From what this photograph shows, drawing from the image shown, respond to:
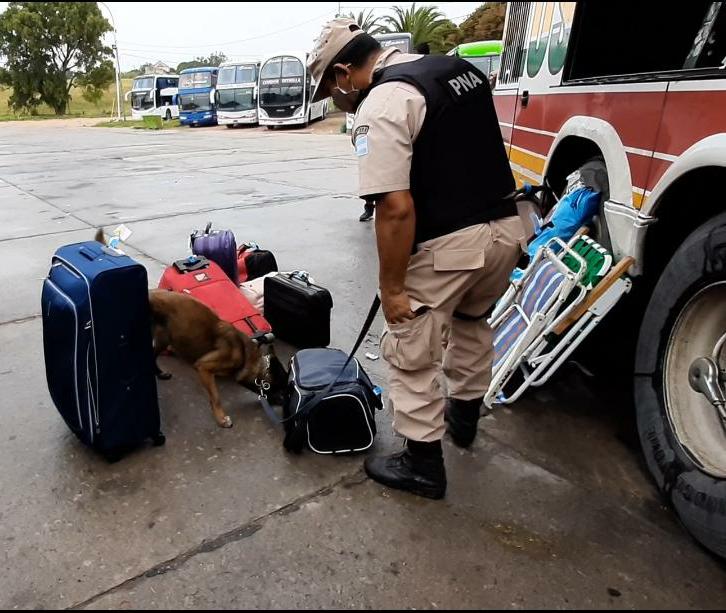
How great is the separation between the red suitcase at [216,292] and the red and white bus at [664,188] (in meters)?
1.95

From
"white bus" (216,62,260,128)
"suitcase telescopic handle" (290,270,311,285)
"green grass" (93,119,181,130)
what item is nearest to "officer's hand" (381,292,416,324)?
"suitcase telescopic handle" (290,270,311,285)

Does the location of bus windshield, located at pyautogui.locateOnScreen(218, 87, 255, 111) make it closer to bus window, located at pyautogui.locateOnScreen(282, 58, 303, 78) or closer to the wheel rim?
bus window, located at pyautogui.locateOnScreen(282, 58, 303, 78)

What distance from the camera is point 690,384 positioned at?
2215 mm

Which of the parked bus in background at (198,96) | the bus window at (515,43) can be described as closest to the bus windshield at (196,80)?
the parked bus in background at (198,96)

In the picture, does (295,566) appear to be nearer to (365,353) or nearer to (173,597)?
(173,597)

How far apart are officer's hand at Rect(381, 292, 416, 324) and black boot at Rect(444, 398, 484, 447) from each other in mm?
647

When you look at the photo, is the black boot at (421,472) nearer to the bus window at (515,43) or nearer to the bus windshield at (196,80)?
the bus window at (515,43)

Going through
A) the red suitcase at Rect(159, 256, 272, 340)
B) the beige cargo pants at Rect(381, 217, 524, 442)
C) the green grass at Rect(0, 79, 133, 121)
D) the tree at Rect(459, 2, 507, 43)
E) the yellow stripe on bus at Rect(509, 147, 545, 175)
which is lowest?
the green grass at Rect(0, 79, 133, 121)

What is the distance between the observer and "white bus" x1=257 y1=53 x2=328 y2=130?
25.3m

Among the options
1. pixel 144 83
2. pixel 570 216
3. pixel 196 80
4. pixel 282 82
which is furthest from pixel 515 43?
pixel 144 83

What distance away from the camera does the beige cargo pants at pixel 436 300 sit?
2.09 meters

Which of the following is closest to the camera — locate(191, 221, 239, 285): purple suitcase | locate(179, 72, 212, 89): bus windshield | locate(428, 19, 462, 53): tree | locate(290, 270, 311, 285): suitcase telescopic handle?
locate(290, 270, 311, 285): suitcase telescopic handle

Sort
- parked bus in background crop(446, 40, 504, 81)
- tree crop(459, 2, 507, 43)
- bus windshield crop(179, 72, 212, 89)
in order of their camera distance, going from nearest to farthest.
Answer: parked bus in background crop(446, 40, 504, 81) < tree crop(459, 2, 507, 43) < bus windshield crop(179, 72, 212, 89)

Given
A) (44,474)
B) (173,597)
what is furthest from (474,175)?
(44,474)
